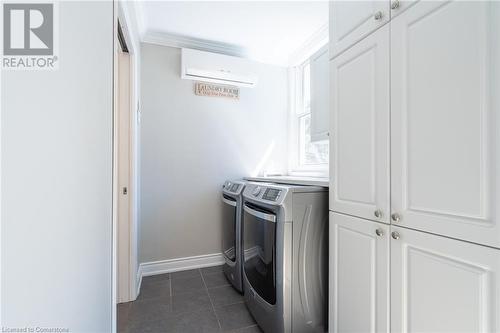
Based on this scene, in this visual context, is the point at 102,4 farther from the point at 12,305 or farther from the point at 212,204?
the point at 212,204

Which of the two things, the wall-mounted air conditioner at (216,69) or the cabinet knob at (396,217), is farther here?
the wall-mounted air conditioner at (216,69)

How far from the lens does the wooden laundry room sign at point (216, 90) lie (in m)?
2.53

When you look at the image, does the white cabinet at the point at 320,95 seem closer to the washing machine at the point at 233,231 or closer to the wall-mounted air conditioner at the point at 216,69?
the washing machine at the point at 233,231

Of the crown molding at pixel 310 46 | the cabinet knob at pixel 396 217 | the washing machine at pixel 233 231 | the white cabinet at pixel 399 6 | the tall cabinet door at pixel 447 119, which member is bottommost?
the washing machine at pixel 233 231

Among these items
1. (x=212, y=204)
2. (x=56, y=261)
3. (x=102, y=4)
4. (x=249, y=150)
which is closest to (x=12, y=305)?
(x=56, y=261)

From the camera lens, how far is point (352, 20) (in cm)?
117

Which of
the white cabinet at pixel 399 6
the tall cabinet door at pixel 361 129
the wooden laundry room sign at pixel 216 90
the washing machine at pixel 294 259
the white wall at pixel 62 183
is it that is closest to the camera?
the white wall at pixel 62 183

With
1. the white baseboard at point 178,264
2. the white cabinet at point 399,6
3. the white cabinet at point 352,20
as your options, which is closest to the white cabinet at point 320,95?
the white cabinet at point 352,20

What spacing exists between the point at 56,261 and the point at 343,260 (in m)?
1.23

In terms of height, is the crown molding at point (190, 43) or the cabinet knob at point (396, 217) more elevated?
the crown molding at point (190, 43)

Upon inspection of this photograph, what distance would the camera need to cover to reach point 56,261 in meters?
0.64

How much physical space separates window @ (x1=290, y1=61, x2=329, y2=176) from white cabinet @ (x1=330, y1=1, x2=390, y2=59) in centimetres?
136

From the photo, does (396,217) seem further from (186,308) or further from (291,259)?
(186,308)

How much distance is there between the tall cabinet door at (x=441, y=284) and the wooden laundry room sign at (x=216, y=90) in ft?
7.21
